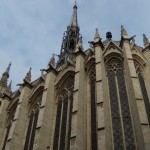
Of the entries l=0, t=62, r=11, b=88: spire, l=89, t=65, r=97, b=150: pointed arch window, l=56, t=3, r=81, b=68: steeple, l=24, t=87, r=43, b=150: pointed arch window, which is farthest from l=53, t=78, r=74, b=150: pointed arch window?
l=0, t=62, r=11, b=88: spire

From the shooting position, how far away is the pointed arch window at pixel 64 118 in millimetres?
14470

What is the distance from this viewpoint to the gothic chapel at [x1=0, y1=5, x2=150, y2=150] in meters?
12.3

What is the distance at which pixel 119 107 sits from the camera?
539 inches

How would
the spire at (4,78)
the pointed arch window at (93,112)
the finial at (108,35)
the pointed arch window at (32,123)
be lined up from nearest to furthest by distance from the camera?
the pointed arch window at (93,112)
the pointed arch window at (32,123)
the finial at (108,35)
the spire at (4,78)

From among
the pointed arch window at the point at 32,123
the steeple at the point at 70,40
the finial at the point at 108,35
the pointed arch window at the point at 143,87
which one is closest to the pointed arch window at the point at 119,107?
the pointed arch window at the point at 143,87

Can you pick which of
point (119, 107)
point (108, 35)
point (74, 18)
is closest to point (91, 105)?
point (119, 107)

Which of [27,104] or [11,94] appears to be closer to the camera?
[27,104]

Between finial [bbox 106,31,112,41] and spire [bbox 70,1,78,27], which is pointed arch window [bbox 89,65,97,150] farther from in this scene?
spire [bbox 70,1,78,27]

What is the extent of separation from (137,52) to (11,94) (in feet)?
39.6

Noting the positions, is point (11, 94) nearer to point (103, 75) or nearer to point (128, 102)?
point (103, 75)

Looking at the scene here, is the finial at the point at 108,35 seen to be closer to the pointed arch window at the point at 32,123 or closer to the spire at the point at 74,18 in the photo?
the pointed arch window at the point at 32,123

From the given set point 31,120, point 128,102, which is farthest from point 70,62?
point 128,102

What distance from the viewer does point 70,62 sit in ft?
62.5

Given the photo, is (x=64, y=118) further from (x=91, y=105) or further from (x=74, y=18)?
(x=74, y=18)
